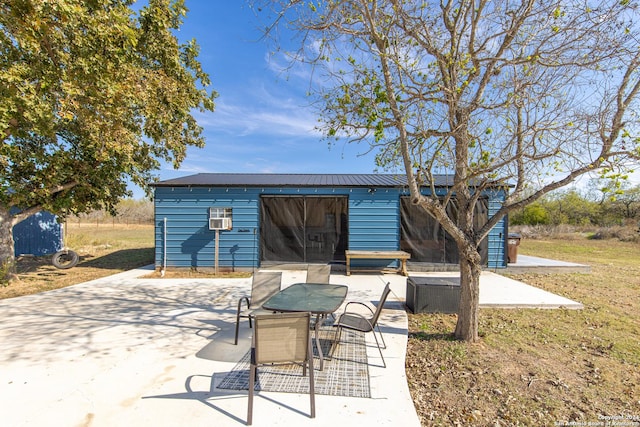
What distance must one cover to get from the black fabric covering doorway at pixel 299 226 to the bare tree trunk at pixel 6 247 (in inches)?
208

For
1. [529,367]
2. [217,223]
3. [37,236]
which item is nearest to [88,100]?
[217,223]

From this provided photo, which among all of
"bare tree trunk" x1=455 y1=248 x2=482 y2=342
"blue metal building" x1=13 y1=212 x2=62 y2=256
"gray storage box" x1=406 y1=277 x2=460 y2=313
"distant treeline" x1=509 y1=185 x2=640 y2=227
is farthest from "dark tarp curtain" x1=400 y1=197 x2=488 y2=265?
"distant treeline" x1=509 y1=185 x2=640 y2=227

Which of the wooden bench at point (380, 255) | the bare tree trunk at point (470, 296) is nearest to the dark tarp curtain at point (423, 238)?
the wooden bench at point (380, 255)

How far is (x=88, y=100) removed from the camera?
5.28 meters

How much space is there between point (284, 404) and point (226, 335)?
161cm

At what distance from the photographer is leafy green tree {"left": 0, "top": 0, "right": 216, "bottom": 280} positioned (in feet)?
15.5

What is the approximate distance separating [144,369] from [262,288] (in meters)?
1.50

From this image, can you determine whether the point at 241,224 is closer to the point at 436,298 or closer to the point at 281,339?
the point at 436,298

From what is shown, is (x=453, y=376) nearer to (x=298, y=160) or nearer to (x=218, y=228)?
(x=218, y=228)

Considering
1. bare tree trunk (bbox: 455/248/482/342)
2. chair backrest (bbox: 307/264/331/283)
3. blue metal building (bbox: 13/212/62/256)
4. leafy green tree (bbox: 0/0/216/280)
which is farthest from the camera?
blue metal building (bbox: 13/212/62/256)

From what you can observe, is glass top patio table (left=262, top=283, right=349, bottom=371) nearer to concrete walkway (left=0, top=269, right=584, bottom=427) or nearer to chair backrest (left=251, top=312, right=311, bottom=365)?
chair backrest (left=251, top=312, right=311, bottom=365)

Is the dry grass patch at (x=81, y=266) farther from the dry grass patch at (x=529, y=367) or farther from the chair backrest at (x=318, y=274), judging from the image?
the dry grass patch at (x=529, y=367)

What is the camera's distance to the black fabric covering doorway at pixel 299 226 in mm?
7801

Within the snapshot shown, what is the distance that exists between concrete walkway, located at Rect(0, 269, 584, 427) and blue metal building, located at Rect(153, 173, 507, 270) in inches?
97.9
